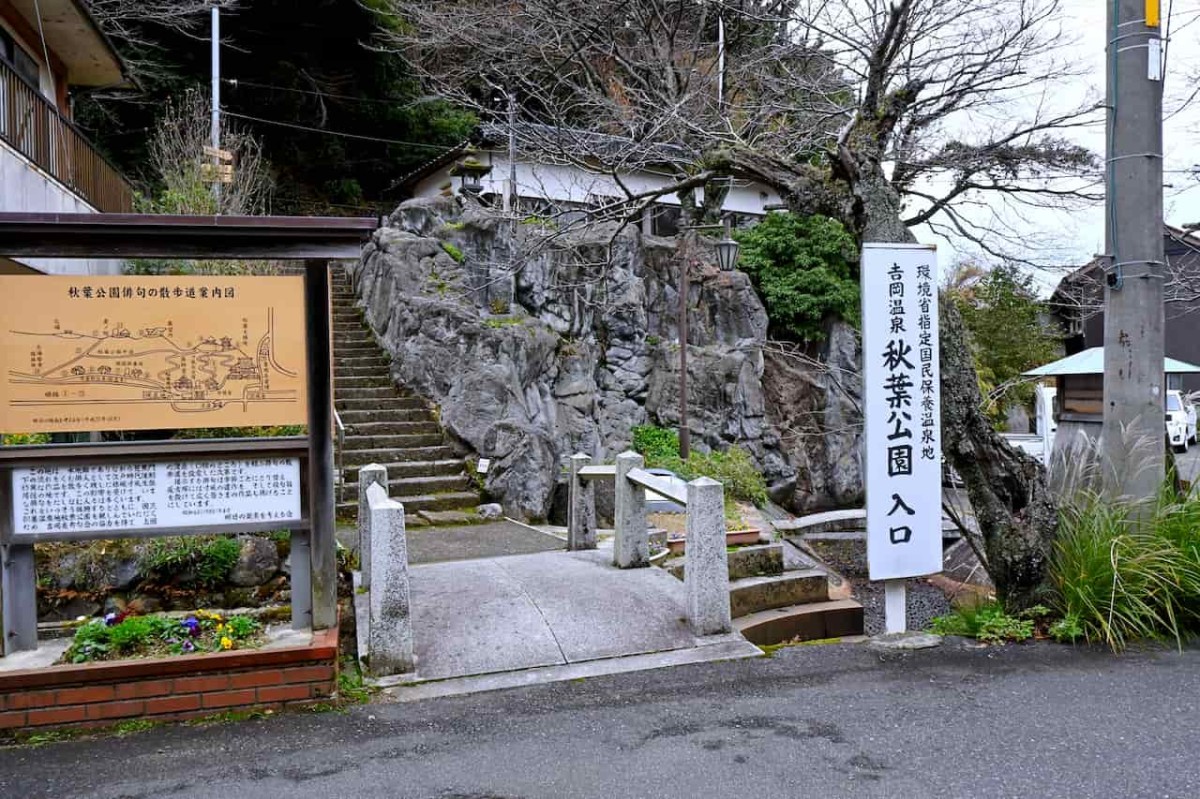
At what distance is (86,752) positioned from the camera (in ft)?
13.8

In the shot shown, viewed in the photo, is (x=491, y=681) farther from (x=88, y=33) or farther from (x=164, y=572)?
(x=88, y=33)

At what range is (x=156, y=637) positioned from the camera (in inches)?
192

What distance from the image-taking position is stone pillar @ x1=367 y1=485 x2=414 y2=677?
516 centimetres

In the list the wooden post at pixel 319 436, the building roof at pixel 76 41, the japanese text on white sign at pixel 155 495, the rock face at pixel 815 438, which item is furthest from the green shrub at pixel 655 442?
the japanese text on white sign at pixel 155 495

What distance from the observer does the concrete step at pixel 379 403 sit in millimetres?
12969

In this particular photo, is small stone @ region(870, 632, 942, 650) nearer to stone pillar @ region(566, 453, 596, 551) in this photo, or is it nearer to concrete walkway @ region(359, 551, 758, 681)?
concrete walkway @ region(359, 551, 758, 681)

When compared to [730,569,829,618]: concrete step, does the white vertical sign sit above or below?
above

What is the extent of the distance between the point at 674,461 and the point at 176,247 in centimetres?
1274

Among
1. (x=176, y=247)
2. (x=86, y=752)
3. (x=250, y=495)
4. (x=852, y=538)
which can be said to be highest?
(x=176, y=247)

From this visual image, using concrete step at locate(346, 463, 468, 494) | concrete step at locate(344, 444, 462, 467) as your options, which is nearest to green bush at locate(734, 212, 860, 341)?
concrete step at locate(344, 444, 462, 467)

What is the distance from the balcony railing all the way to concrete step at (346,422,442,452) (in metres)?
4.83

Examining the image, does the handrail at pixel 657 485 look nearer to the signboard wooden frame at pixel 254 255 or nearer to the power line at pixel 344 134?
the signboard wooden frame at pixel 254 255

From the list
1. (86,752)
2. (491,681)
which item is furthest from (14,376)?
(491,681)

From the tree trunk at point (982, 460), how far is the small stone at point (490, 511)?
6.05m
